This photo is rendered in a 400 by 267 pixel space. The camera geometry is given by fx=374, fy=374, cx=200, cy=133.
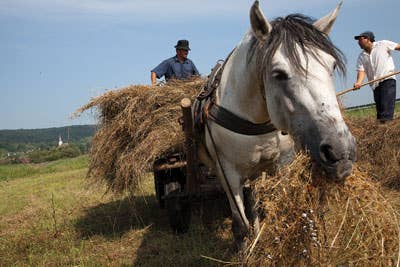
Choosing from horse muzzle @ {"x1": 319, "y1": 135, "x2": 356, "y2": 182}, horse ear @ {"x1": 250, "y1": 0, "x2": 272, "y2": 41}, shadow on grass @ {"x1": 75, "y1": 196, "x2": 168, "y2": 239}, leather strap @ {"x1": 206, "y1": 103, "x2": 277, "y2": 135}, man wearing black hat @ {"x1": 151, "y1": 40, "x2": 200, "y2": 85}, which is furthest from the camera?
man wearing black hat @ {"x1": 151, "y1": 40, "x2": 200, "y2": 85}

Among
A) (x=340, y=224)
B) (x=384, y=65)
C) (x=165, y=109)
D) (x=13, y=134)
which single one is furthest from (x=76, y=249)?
(x=13, y=134)

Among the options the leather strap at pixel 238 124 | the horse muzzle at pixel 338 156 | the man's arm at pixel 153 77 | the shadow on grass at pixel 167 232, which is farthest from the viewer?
the man's arm at pixel 153 77

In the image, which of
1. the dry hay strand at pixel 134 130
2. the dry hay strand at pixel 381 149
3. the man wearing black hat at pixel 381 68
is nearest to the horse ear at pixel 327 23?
the dry hay strand at pixel 134 130

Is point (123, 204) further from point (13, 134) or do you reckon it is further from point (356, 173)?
point (13, 134)

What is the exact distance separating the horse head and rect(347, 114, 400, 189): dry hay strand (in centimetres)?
317

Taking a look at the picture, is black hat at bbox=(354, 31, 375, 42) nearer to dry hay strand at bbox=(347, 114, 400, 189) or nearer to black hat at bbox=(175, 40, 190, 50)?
dry hay strand at bbox=(347, 114, 400, 189)

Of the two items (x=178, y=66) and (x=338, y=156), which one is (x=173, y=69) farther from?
(x=338, y=156)

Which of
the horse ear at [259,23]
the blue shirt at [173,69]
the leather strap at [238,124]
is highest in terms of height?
the blue shirt at [173,69]

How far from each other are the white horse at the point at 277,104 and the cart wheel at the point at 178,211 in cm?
83

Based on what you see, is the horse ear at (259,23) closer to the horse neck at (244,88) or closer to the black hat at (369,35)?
the horse neck at (244,88)

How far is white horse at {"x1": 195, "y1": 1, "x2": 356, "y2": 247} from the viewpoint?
2012 mm

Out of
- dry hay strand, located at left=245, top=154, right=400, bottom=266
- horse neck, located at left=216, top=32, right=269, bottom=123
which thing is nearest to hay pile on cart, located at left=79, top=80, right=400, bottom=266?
dry hay strand, located at left=245, top=154, right=400, bottom=266

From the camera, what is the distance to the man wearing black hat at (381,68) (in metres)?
6.09

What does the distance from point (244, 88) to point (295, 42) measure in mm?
738
